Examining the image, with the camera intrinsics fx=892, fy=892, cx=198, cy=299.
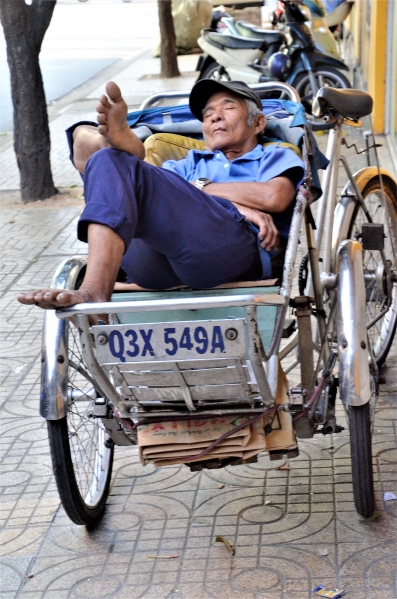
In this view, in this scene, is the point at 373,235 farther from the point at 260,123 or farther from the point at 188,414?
the point at 188,414

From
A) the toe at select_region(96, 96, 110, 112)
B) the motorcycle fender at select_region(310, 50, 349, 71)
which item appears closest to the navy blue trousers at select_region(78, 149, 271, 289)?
the toe at select_region(96, 96, 110, 112)

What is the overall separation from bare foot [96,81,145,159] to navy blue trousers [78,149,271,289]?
0.04m

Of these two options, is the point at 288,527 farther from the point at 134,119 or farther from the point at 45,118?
the point at 45,118

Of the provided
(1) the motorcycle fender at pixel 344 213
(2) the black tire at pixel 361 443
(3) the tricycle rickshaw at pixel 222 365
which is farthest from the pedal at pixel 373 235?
(2) the black tire at pixel 361 443

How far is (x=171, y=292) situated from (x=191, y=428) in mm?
550

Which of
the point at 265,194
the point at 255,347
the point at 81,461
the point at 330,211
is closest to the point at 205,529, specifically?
the point at 81,461

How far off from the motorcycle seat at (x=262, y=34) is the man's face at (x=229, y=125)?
7297 millimetres

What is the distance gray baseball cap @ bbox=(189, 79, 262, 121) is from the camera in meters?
3.49

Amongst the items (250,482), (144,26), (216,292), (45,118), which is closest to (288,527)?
(250,482)

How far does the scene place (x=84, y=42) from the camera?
72.3 ft

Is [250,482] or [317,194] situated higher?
[317,194]

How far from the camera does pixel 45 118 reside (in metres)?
8.05

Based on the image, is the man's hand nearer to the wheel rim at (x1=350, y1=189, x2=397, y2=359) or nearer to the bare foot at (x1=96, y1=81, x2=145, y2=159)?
the bare foot at (x1=96, y1=81, x2=145, y2=159)

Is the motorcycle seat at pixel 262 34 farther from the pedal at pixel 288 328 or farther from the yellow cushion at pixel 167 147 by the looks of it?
the pedal at pixel 288 328
